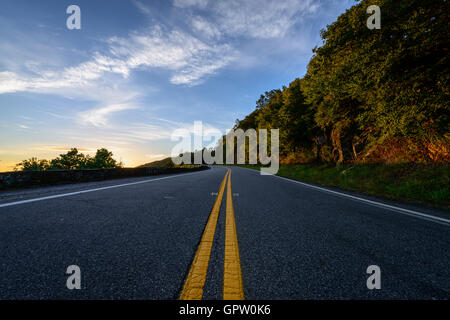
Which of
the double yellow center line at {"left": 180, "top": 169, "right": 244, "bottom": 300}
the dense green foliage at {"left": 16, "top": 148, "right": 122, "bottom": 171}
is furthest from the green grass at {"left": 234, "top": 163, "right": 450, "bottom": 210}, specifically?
the dense green foliage at {"left": 16, "top": 148, "right": 122, "bottom": 171}

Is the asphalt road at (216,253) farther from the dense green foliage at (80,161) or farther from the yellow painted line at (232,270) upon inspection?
the dense green foliage at (80,161)

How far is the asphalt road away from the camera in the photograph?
137 cm

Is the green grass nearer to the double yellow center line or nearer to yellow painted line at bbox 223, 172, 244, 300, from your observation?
yellow painted line at bbox 223, 172, 244, 300

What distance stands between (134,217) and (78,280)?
1.70m

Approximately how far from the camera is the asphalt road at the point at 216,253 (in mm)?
1374

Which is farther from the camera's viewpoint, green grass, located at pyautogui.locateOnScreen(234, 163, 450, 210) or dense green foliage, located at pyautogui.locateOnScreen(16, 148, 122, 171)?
dense green foliage, located at pyautogui.locateOnScreen(16, 148, 122, 171)

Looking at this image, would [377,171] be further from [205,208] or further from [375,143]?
[205,208]

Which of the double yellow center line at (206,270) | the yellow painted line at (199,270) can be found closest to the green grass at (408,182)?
the double yellow center line at (206,270)

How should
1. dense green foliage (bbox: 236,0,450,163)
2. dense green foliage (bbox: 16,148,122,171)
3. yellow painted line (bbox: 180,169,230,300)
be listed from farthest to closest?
dense green foliage (bbox: 16,148,122,171), dense green foliage (bbox: 236,0,450,163), yellow painted line (bbox: 180,169,230,300)

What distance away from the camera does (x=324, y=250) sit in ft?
6.77

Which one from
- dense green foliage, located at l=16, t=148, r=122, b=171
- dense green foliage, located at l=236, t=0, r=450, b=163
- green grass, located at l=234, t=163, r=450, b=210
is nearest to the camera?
green grass, located at l=234, t=163, r=450, b=210

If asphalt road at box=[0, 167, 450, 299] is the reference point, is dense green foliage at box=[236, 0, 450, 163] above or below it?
above

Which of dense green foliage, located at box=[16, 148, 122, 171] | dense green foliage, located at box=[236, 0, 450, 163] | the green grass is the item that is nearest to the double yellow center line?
the green grass

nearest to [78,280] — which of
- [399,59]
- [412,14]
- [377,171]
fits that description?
[399,59]
